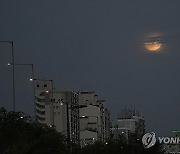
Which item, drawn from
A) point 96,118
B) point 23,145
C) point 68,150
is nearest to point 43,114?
point 96,118

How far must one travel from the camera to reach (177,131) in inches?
5576

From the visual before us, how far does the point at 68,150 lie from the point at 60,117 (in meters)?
90.7

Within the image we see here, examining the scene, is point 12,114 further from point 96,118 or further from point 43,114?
point 96,118

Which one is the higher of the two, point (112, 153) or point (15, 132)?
point (15, 132)

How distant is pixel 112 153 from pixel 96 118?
82140 millimetres

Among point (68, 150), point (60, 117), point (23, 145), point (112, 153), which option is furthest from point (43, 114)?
point (23, 145)

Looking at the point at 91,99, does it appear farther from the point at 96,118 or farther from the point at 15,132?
the point at 15,132

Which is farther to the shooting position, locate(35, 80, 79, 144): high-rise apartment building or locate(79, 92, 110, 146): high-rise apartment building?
locate(79, 92, 110, 146): high-rise apartment building

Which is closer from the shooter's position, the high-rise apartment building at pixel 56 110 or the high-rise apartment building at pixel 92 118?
the high-rise apartment building at pixel 56 110

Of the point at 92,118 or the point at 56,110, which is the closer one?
the point at 56,110

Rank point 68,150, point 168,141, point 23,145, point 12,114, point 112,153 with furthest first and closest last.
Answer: point 168,141, point 112,153, point 68,150, point 12,114, point 23,145

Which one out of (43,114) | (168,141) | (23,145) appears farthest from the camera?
(43,114)

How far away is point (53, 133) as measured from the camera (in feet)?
137

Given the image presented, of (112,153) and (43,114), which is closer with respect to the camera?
(112,153)
